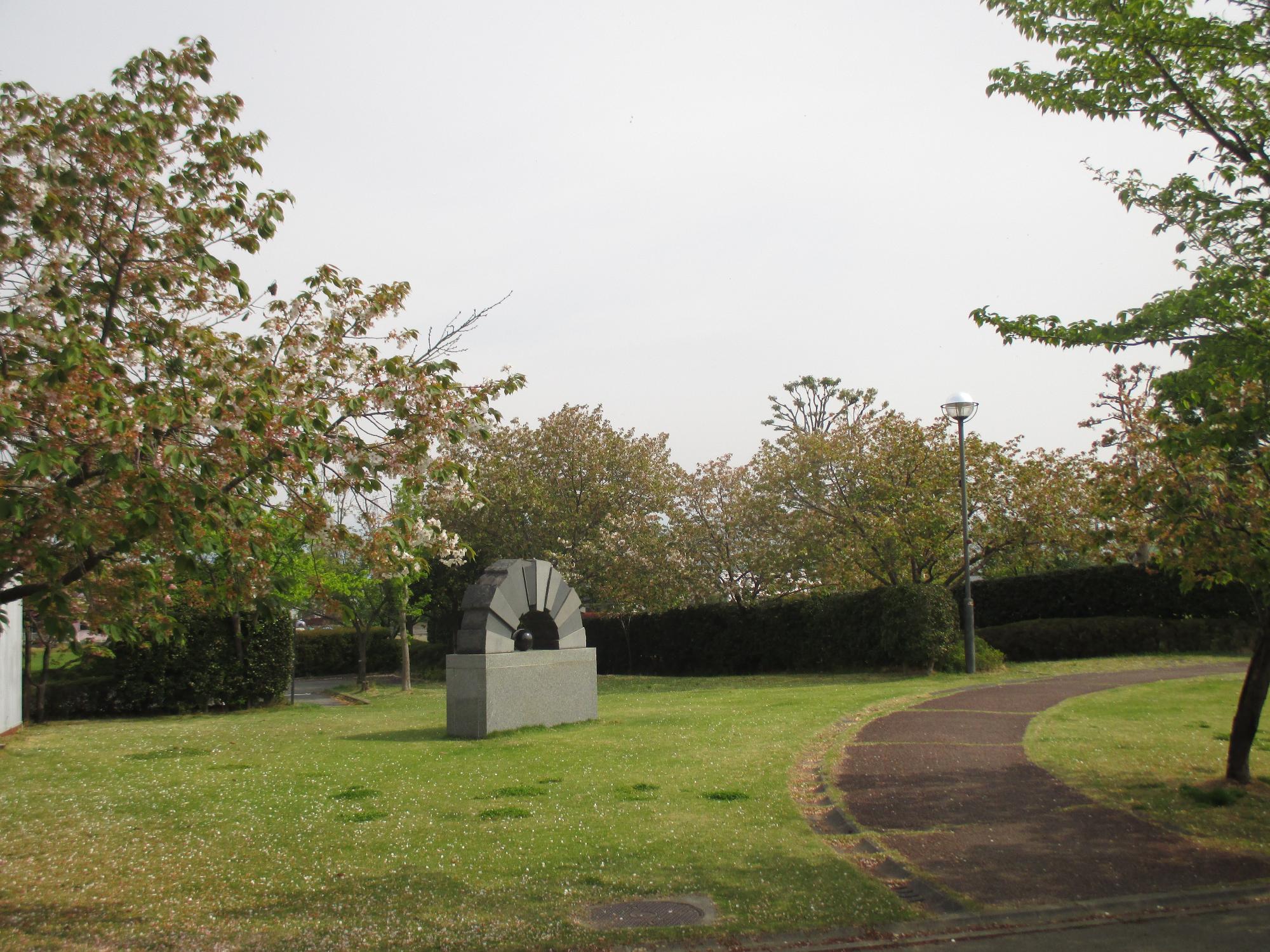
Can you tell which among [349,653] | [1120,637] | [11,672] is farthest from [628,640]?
→ [11,672]

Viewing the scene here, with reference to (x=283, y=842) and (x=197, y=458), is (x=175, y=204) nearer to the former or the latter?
(x=197, y=458)

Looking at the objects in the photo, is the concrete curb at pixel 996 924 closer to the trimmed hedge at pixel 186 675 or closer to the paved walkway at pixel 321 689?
the trimmed hedge at pixel 186 675

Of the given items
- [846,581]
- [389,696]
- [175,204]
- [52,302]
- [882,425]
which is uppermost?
[882,425]

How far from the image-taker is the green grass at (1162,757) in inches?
317

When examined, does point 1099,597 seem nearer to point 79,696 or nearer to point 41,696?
point 79,696

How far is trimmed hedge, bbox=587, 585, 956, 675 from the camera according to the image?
77.6 feet

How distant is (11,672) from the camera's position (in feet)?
53.6

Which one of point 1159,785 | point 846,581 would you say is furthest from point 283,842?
point 846,581

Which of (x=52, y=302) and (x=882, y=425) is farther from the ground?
(x=882, y=425)

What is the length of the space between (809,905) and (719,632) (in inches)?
1013

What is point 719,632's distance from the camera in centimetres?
3145

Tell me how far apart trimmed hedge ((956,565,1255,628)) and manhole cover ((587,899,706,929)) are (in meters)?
23.5

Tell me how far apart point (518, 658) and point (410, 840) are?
7.30 m

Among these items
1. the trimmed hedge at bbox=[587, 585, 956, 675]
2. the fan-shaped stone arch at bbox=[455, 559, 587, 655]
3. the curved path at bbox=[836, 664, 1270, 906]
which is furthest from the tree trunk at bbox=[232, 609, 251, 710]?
the curved path at bbox=[836, 664, 1270, 906]
